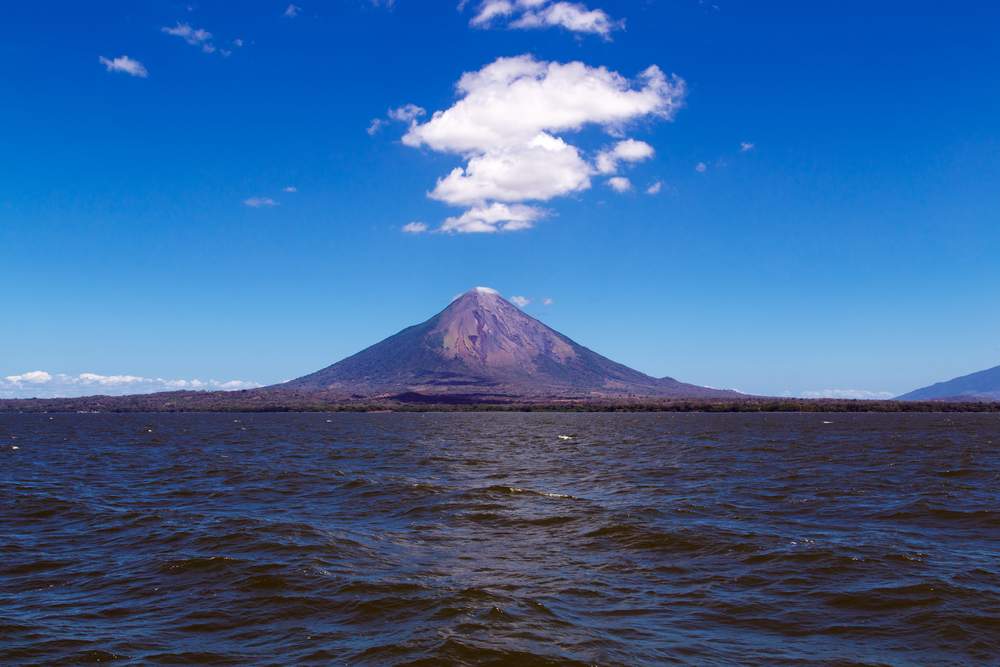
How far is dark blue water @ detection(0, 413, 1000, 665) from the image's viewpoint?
13.2 m

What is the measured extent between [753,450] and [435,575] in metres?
54.4

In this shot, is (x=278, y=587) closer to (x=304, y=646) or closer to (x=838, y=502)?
(x=304, y=646)

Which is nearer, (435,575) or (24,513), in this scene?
(435,575)

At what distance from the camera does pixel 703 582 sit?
1781 cm

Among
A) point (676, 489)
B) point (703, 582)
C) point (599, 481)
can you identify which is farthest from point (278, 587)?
point (599, 481)

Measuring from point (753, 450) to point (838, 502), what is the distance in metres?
37.1

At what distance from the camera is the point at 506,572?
1888 cm

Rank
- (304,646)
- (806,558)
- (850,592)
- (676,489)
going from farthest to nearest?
(676,489) → (806,558) → (850,592) → (304,646)

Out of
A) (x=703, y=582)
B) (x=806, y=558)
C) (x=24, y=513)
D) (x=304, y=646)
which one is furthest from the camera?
(x=24, y=513)

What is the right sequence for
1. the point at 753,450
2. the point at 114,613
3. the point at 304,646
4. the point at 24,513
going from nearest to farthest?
the point at 304,646 < the point at 114,613 < the point at 24,513 < the point at 753,450

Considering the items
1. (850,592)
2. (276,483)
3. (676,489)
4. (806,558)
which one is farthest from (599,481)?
(850,592)

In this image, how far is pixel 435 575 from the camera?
1856 cm

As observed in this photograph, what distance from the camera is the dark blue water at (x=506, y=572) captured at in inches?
→ 521

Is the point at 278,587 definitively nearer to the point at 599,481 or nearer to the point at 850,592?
the point at 850,592
